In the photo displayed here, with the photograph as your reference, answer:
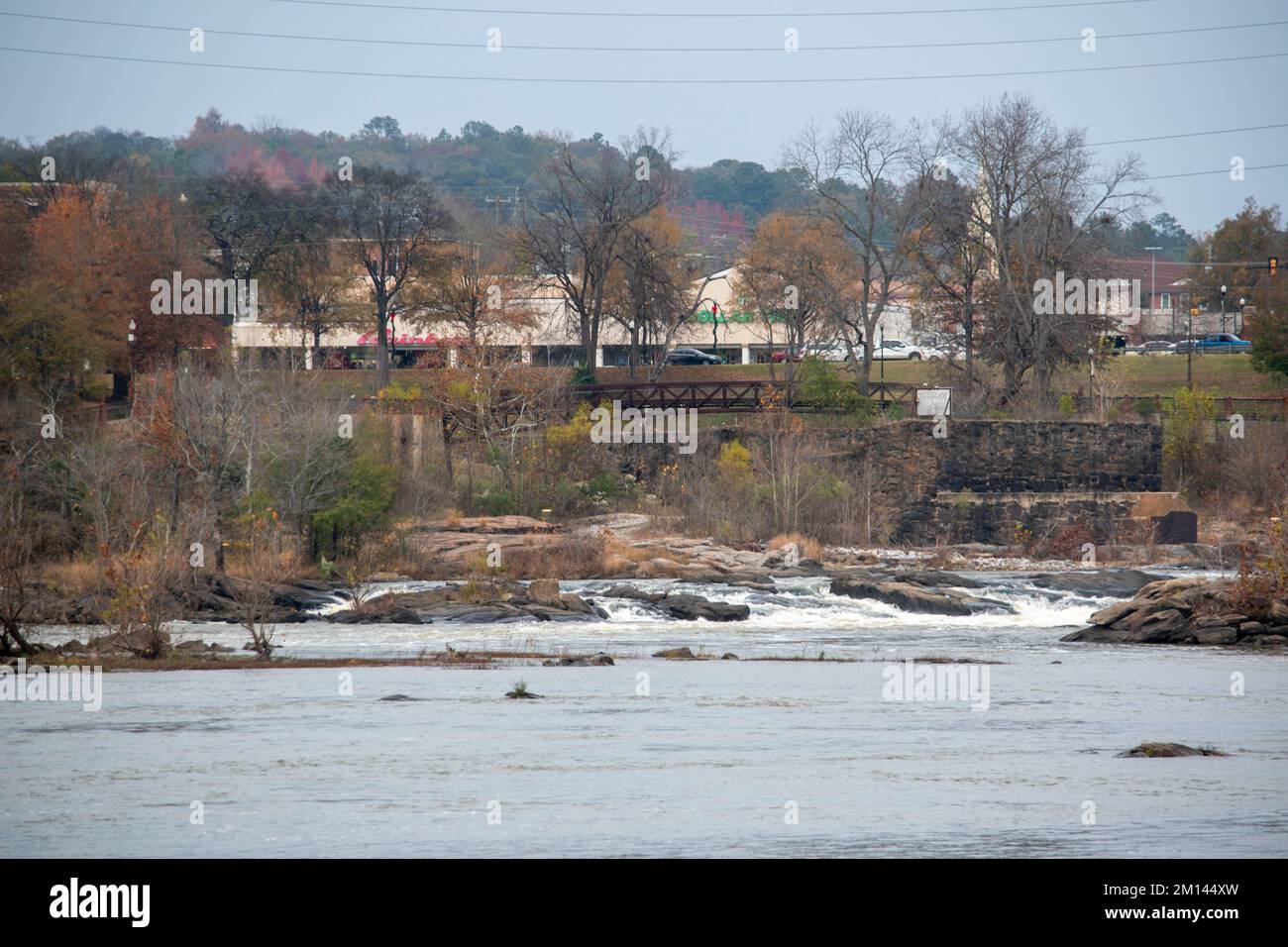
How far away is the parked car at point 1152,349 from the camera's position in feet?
317

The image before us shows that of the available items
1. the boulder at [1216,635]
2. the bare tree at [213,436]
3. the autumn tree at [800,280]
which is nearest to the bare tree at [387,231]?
the autumn tree at [800,280]

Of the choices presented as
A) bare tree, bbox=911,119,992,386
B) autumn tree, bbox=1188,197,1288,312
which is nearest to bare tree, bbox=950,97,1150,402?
bare tree, bbox=911,119,992,386

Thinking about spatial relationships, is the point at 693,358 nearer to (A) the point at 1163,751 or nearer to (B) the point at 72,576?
(B) the point at 72,576

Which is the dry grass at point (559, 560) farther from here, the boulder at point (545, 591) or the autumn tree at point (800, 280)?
the autumn tree at point (800, 280)

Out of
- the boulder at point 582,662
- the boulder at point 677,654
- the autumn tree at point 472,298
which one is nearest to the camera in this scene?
the boulder at point 582,662

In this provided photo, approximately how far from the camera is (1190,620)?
116 ft

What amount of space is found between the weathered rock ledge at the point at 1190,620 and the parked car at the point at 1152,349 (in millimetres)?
62271

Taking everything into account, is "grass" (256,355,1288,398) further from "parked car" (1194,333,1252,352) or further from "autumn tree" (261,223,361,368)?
"parked car" (1194,333,1252,352)

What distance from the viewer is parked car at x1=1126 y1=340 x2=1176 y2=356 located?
96750mm

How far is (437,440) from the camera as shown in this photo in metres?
58.3

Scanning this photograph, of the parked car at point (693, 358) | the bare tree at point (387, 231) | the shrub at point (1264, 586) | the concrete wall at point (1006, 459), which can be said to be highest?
the bare tree at point (387, 231)

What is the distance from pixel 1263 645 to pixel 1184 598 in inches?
119

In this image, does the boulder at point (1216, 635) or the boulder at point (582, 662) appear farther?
the boulder at point (1216, 635)
